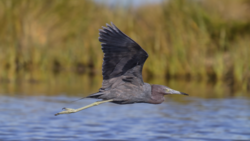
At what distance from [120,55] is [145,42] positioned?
1053cm

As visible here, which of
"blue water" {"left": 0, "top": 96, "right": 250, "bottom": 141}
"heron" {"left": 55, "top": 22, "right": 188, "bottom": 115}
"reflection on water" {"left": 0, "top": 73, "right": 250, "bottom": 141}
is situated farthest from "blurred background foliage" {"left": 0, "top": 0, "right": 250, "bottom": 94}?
"heron" {"left": 55, "top": 22, "right": 188, "bottom": 115}

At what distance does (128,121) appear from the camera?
8.72 meters

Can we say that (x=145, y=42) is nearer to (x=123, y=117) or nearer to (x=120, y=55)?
(x=123, y=117)

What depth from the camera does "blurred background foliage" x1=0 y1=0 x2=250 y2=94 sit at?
15433 millimetres

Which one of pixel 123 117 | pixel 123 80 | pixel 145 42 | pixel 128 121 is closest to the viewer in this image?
pixel 123 80

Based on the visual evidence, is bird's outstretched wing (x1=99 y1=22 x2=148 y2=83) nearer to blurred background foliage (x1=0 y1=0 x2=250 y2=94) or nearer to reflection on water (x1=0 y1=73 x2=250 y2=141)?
reflection on water (x1=0 y1=73 x2=250 y2=141)

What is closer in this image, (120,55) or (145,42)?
(120,55)

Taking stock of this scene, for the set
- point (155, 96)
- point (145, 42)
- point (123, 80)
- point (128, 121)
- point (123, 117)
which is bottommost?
point (128, 121)

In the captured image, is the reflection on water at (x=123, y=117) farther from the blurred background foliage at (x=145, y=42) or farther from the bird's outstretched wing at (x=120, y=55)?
the bird's outstretched wing at (x=120, y=55)

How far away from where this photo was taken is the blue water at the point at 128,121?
7.38 meters

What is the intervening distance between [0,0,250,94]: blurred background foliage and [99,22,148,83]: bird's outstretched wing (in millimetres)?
6084

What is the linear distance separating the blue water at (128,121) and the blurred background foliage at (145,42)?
2.55m

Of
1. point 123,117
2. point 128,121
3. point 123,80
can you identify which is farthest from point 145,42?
point 123,80

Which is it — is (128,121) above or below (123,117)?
below
